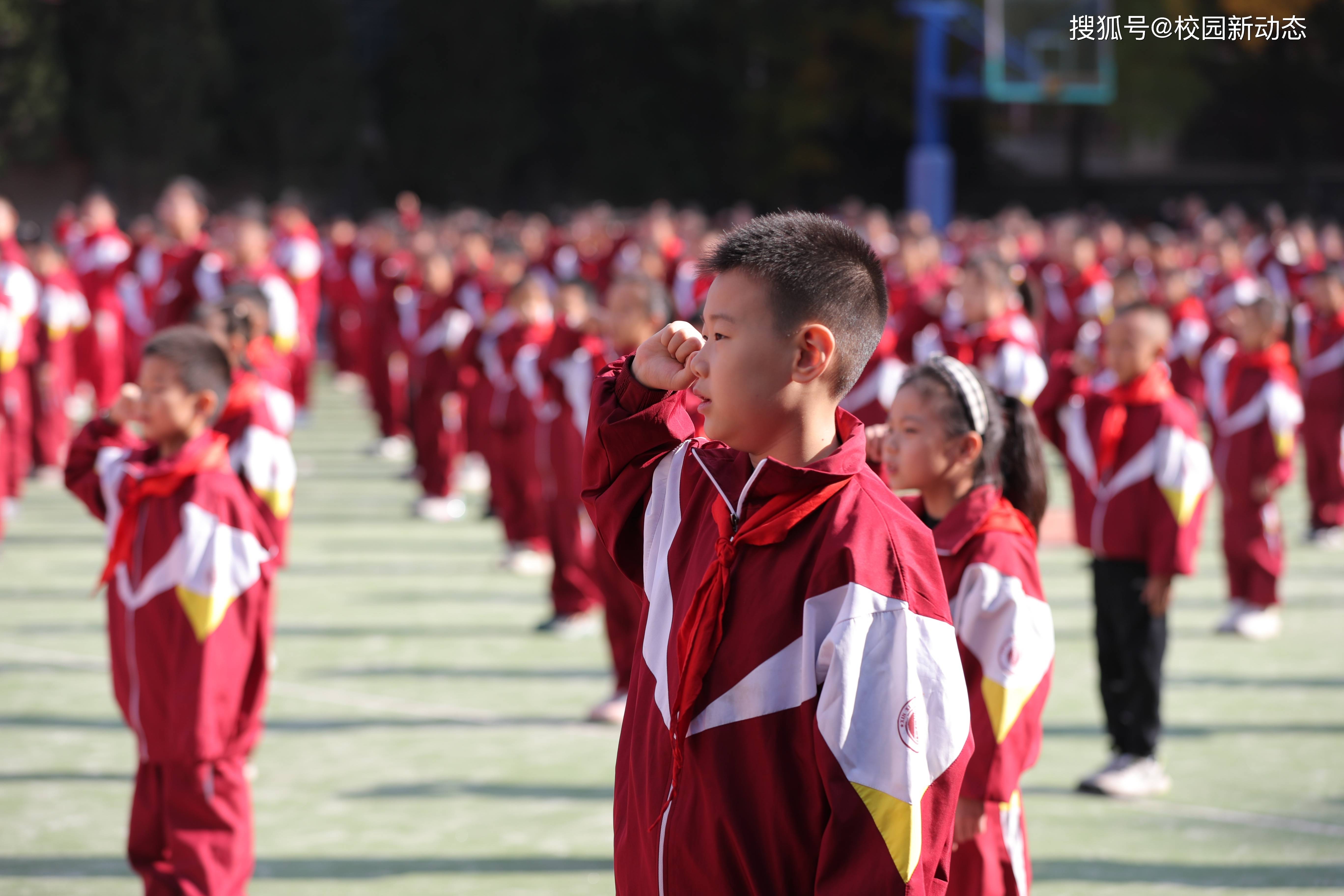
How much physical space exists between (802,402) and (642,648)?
0.45 meters

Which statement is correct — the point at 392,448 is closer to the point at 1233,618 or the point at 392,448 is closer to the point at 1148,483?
the point at 1233,618

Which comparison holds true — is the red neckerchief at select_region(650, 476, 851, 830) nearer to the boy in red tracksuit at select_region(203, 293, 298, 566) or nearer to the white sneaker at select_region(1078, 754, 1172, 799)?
the boy in red tracksuit at select_region(203, 293, 298, 566)

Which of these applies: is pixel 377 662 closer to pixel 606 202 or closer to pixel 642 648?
pixel 642 648

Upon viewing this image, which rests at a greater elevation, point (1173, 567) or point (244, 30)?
point (244, 30)

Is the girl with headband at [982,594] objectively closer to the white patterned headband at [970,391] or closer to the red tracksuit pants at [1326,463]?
the white patterned headband at [970,391]

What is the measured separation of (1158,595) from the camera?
18.3ft

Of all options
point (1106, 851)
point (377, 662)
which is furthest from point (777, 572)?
point (377, 662)

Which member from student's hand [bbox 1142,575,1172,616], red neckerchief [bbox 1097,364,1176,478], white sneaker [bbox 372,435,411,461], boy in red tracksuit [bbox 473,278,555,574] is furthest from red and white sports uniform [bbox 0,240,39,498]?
student's hand [bbox 1142,575,1172,616]

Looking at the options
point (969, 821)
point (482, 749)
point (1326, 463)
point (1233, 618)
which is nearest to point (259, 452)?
point (482, 749)

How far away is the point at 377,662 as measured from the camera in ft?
24.2

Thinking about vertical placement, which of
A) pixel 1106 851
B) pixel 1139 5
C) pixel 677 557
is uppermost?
pixel 1139 5

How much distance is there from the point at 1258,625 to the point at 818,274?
6.72 metres

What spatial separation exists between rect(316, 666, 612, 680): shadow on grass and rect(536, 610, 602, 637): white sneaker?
696mm

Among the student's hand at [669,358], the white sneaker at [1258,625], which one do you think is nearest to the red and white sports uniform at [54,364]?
the white sneaker at [1258,625]
